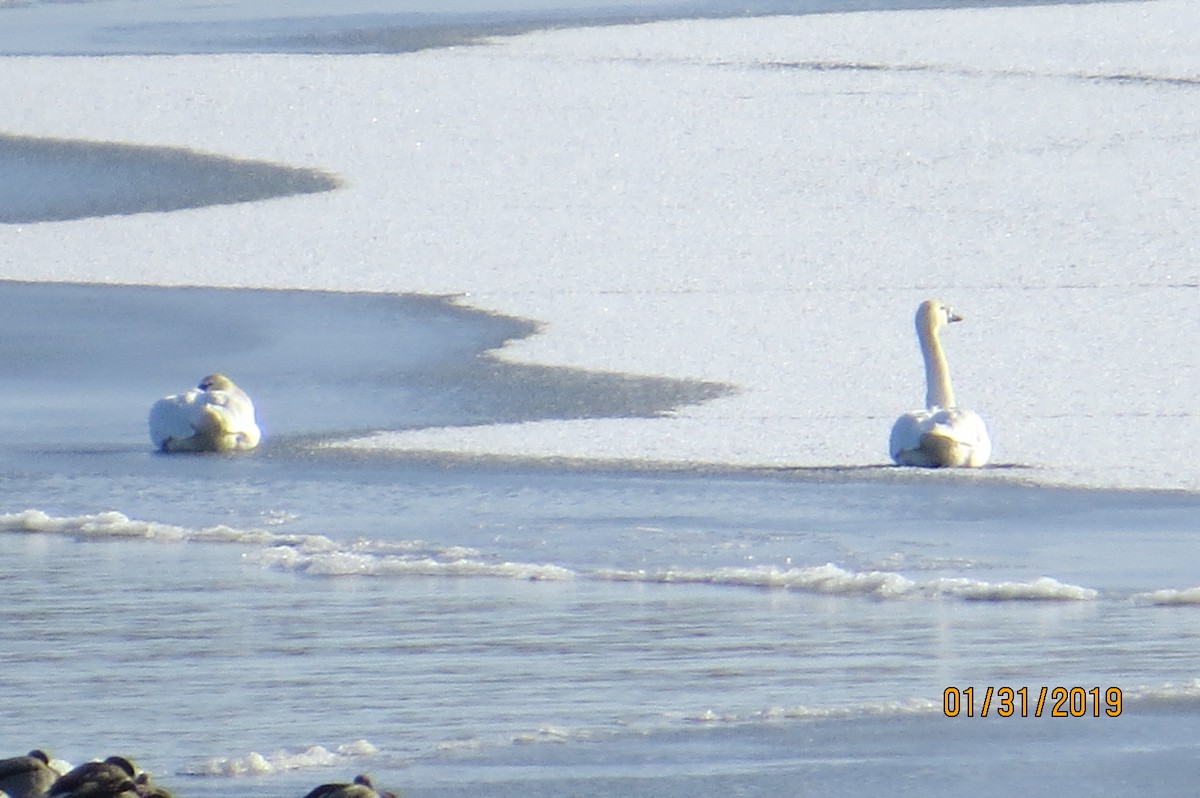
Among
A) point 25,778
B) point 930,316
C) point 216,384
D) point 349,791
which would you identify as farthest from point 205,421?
point 349,791

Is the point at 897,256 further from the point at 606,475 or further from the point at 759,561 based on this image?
the point at 759,561

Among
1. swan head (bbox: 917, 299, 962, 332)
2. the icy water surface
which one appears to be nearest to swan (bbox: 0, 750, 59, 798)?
the icy water surface

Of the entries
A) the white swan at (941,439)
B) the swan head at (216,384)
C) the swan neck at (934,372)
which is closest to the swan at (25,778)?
the white swan at (941,439)

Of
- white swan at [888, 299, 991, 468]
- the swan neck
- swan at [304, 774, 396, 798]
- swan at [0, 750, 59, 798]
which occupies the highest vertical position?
the swan neck

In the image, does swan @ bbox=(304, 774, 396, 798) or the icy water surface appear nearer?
swan @ bbox=(304, 774, 396, 798)

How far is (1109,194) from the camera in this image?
545 inches

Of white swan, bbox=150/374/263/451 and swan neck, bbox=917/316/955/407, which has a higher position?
swan neck, bbox=917/316/955/407

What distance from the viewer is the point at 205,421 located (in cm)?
864

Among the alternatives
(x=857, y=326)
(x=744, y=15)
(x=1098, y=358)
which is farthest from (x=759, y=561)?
(x=744, y=15)

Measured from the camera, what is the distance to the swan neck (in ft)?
28.4

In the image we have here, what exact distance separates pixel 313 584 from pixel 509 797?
7.49 ft
